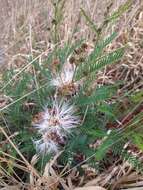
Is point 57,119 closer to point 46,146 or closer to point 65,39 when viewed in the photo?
point 46,146

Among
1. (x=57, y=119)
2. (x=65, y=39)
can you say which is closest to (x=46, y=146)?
(x=57, y=119)

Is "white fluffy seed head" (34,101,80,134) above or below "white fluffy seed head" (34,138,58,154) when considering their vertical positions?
above

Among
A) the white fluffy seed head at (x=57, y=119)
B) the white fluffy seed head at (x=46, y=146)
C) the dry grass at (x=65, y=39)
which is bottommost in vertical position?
the dry grass at (x=65, y=39)

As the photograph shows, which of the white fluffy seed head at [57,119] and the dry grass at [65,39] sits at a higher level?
the white fluffy seed head at [57,119]

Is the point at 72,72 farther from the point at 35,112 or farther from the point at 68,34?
the point at 68,34

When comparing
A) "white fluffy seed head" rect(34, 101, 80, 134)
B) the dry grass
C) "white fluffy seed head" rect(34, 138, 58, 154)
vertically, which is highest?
"white fluffy seed head" rect(34, 101, 80, 134)

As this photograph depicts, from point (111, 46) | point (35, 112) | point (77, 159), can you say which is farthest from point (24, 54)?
point (77, 159)

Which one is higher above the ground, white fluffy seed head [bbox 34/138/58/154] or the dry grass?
white fluffy seed head [bbox 34/138/58/154]

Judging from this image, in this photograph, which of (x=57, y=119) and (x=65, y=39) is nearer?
(x=57, y=119)

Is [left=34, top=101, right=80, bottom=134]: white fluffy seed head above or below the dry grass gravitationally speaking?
above
